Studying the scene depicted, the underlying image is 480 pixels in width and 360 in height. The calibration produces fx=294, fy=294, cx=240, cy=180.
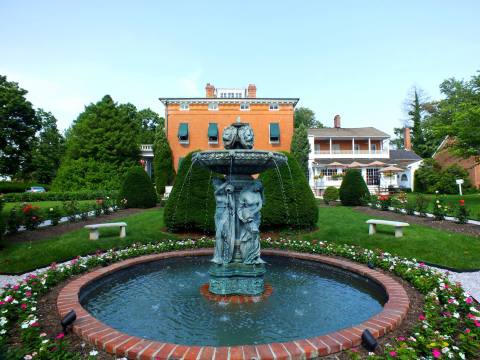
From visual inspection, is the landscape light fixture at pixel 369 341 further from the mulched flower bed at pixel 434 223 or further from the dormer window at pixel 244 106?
the dormer window at pixel 244 106

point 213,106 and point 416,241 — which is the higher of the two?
point 213,106

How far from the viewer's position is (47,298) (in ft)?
17.5

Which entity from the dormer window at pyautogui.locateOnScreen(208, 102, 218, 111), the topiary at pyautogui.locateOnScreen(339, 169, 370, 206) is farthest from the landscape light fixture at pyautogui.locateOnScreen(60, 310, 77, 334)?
the dormer window at pyautogui.locateOnScreen(208, 102, 218, 111)

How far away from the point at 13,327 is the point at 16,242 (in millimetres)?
8024

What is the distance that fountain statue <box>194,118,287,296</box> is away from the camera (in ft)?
19.1

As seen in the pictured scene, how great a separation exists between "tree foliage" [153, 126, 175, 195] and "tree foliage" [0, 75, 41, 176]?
15575 millimetres

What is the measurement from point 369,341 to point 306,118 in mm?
61006

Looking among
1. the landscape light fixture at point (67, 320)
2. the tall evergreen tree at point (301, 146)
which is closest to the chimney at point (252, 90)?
the tall evergreen tree at point (301, 146)

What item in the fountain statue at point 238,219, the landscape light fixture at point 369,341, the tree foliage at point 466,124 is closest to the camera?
the landscape light fixture at point 369,341

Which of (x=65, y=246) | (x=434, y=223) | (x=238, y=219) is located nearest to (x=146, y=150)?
(x=65, y=246)

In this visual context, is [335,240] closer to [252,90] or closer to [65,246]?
[65,246]

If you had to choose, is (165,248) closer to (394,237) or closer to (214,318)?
(214,318)

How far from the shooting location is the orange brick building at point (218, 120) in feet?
120

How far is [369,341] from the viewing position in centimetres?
338
